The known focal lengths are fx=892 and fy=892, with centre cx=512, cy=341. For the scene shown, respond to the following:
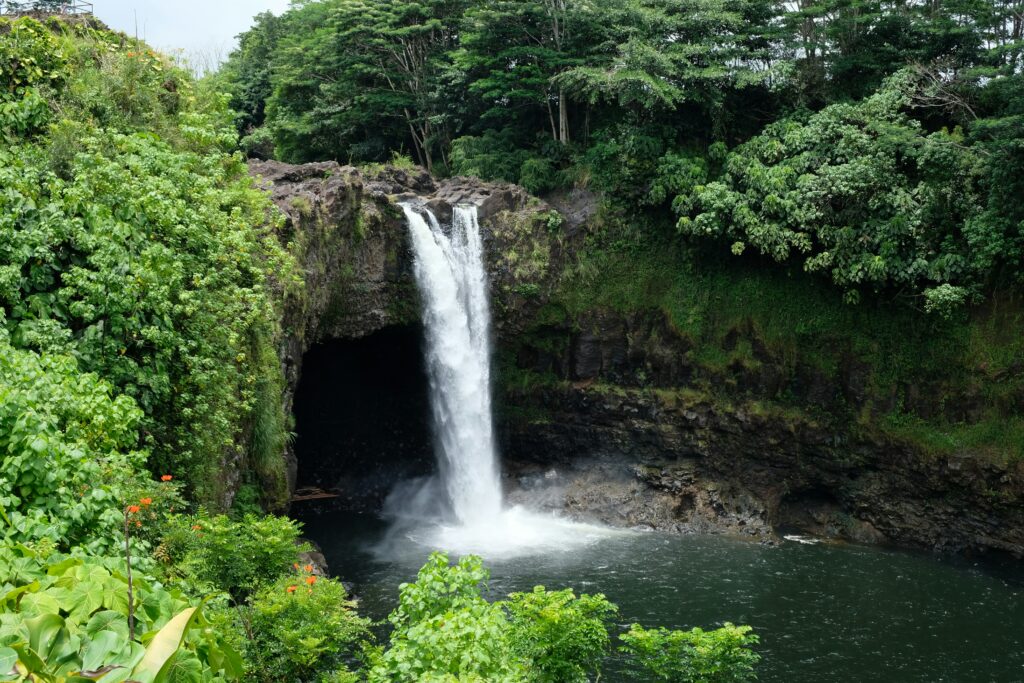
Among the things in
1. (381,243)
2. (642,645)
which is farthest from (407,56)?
(642,645)

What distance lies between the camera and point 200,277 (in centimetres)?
1022

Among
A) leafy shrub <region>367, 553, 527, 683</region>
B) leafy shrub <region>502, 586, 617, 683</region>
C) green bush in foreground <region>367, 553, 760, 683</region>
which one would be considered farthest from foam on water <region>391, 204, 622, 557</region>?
leafy shrub <region>367, 553, 527, 683</region>

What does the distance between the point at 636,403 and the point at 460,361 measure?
4248 millimetres

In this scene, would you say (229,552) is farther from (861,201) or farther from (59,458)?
(861,201)

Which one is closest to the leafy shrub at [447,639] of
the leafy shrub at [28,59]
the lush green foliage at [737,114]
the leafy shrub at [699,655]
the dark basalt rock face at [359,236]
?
the leafy shrub at [699,655]

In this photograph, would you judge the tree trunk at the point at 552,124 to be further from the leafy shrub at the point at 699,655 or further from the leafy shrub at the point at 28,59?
the leafy shrub at the point at 699,655

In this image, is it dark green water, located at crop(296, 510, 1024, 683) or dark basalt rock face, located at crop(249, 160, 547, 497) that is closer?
dark green water, located at crop(296, 510, 1024, 683)

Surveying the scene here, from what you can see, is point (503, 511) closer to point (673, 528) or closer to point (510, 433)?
point (510, 433)

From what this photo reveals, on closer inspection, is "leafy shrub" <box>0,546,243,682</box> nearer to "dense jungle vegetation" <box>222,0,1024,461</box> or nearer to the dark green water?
the dark green water

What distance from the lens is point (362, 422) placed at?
22.4m

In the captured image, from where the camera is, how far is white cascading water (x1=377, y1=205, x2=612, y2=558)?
19984 mm

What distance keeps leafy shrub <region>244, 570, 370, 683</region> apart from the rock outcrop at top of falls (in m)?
8.99

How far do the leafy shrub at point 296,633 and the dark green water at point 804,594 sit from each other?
5.63 meters

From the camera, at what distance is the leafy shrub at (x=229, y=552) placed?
25.9 feet
